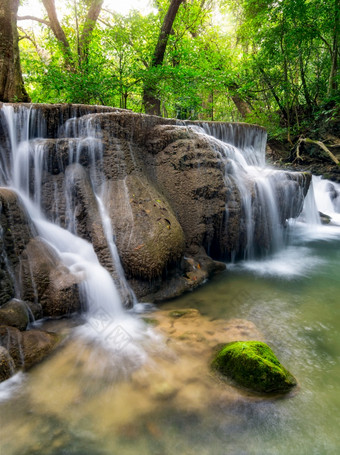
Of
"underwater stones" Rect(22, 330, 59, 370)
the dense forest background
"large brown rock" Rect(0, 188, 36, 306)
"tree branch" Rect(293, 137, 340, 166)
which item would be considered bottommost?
"underwater stones" Rect(22, 330, 59, 370)

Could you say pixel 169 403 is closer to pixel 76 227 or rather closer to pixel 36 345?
pixel 36 345

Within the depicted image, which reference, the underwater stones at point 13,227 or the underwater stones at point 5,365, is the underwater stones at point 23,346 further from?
the underwater stones at point 13,227

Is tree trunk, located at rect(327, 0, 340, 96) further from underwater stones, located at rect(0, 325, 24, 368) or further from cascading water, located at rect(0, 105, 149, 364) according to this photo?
underwater stones, located at rect(0, 325, 24, 368)

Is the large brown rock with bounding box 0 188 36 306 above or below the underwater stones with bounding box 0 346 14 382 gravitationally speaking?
above

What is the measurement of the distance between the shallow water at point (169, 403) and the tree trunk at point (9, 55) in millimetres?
6708

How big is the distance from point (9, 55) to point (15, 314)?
717cm

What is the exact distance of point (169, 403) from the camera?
2.32 m

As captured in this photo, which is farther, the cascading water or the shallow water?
the cascading water

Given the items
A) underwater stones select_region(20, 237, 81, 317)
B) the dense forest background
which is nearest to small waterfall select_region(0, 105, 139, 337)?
underwater stones select_region(20, 237, 81, 317)

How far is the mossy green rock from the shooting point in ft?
7.95

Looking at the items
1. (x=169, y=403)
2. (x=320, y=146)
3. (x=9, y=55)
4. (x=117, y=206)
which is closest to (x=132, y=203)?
(x=117, y=206)

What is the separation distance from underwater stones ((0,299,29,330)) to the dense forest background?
6.98 meters

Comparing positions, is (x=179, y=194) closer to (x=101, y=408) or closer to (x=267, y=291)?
(x=267, y=291)

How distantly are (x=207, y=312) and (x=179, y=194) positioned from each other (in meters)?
2.43
